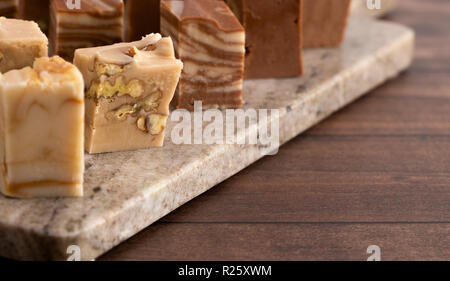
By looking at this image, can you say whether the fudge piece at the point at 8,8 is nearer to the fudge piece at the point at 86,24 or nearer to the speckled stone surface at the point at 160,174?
the fudge piece at the point at 86,24

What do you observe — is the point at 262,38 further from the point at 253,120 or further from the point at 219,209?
the point at 219,209

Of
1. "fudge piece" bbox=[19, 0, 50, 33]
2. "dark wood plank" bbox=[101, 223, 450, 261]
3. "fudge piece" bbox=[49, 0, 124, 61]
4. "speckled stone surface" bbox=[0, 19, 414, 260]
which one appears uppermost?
"fudge piece" bbox=[19, 0, 50, 33]

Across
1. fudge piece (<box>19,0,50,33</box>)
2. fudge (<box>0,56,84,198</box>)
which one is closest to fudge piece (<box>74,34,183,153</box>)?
fudge (<box>0,56,84,198</box>)

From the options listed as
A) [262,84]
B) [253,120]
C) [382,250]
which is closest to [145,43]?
[253,120]

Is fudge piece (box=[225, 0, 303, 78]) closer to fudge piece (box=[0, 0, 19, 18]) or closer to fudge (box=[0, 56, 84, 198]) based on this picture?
fudge piece (box=[0, 0, 19, 18])

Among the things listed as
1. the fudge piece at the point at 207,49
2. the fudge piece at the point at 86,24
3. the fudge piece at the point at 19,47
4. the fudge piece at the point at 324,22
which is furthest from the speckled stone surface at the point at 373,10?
the fudge piece at the point at 19,47

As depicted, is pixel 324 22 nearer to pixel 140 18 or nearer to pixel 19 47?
pixel 140 18
